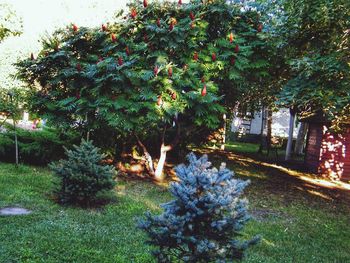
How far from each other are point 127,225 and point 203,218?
→ 158 inches

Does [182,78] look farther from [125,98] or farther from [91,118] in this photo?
[91,118]

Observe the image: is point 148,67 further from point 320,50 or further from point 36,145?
point 36,145

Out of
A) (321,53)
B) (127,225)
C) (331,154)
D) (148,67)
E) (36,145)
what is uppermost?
(321,53)

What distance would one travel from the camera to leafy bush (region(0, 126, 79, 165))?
13.7m

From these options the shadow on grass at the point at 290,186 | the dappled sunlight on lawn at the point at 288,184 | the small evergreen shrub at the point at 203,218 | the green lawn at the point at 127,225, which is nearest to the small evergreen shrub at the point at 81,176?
the green lawn at the point at 127,225

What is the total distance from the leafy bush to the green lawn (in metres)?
Result: 0.86

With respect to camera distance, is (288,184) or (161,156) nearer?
(161,156)

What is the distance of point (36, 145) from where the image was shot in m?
13.9

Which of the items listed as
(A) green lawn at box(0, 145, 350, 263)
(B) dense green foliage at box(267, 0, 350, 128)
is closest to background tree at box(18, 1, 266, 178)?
(B) dense green foliage at box(267, 0, 350, 128)

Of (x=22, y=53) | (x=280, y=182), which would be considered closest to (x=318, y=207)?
(x=280, y=182)

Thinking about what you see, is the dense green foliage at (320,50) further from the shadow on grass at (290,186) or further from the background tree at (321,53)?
the shadow on grass at (290,186)

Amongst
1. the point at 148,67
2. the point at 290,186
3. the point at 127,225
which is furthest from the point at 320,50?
the point at 127,225

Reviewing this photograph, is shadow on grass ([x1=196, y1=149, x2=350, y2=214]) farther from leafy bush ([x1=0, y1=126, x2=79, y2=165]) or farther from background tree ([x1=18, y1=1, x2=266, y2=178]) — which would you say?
leafy bush ([x1=0, y1=126, x2=79, y2=165])

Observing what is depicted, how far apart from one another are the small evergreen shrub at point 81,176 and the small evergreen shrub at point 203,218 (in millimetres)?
4844
